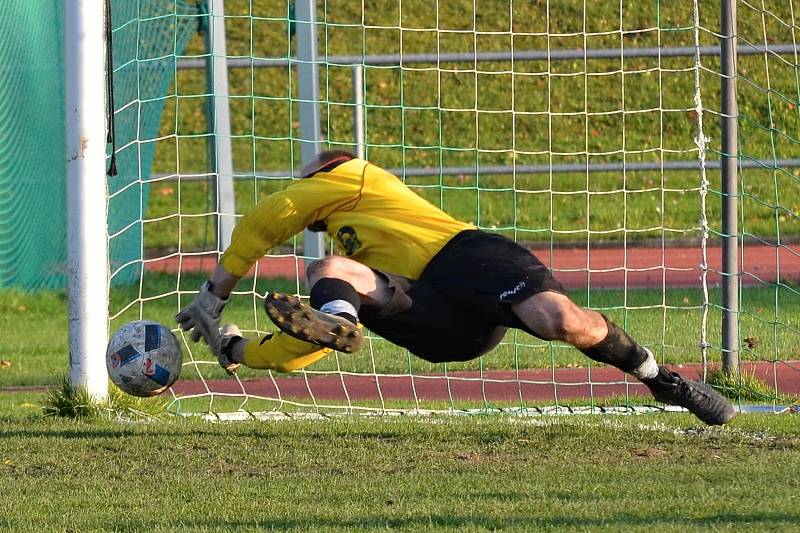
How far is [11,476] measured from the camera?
586cm

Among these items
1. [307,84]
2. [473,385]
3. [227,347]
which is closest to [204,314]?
[227,347]

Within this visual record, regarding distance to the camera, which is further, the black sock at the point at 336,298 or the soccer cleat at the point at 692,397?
the soccer cleat at the point at 692,397

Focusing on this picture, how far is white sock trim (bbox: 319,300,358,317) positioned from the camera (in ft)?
17.9

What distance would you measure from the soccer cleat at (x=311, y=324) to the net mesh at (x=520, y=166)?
106 inches

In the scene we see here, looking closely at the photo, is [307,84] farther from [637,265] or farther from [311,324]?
[311,324]

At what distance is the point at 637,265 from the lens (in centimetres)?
1473

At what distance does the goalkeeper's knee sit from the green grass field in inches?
15.9

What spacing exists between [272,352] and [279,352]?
0.11 ft

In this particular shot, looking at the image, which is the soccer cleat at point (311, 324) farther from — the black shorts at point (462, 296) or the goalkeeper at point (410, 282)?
the black shorts at point (462, 296)

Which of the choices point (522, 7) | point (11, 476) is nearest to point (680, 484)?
point (11, 476)

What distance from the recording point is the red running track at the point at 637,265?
13.2 m

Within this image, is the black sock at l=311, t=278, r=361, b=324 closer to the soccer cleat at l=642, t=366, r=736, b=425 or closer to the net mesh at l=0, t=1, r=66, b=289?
the soccer cleat at l=642, t=366, r=736, b=425

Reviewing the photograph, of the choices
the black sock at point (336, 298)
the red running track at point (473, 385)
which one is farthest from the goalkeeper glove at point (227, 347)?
the red running track at point (473, 385)

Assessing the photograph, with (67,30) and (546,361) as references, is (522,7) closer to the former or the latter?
(546,361)
